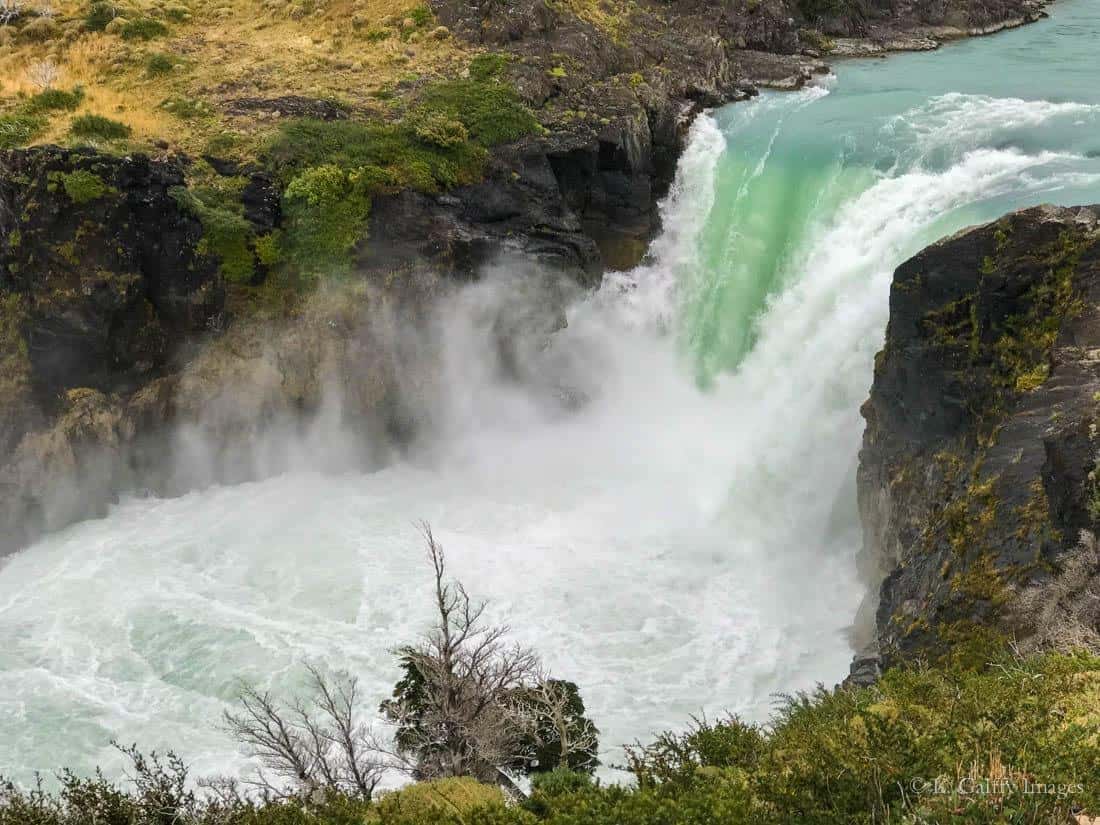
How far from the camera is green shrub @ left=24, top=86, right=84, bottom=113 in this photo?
1161 inches

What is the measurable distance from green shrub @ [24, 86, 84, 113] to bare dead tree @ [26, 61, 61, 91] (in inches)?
20.1

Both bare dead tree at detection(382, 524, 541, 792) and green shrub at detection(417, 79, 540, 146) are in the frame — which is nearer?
bare dead tree at detection(382, 524, 541, 792)

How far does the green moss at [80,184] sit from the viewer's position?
86.9 ft

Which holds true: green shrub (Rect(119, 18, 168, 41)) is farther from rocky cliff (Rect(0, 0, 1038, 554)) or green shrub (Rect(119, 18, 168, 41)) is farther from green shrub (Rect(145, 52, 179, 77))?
rocky cliff (Rect(0, 0, 1038, 554))

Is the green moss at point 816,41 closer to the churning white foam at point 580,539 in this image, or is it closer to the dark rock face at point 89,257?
the churning white foam at point 580,539

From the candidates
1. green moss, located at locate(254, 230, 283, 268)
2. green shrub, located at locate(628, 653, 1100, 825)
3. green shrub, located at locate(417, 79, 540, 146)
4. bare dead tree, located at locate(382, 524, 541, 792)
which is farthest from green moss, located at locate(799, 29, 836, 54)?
green shrub, located at locate(628, 653, 1100, 825)

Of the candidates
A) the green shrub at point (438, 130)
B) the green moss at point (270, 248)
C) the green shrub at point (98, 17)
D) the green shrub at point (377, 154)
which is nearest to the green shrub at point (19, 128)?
the green shrub at point (377, 154)

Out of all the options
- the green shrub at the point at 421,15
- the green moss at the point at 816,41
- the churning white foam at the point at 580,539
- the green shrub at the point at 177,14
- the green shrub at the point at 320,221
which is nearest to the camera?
the churning white foam at the point at 580,539

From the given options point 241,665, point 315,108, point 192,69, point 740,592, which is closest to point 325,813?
point 241,665

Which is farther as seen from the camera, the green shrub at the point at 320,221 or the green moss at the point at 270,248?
the green shrub at the point at 320,221

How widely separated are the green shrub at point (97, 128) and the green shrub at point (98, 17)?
8.94m

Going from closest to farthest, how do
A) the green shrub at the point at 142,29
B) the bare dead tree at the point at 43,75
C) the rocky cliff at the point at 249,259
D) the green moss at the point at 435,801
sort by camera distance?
the green moss at the point at 435,801 → the rocky cliff at the point at 249,259 → the bare dead tree at the point at 43,75 → the green shrub at the point at 142,29

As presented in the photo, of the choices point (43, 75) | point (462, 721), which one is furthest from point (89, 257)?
point (462, 721)

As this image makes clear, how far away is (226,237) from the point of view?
92.3 feet
